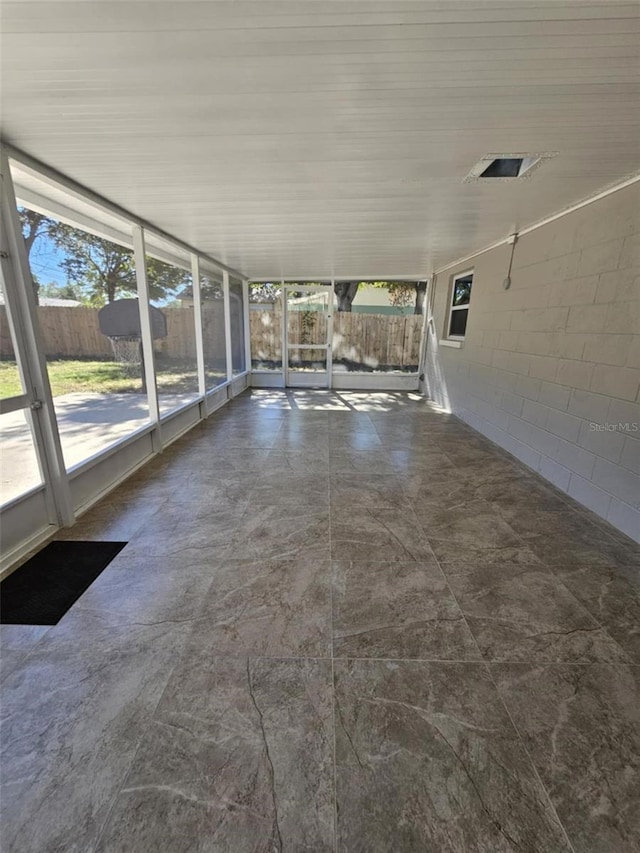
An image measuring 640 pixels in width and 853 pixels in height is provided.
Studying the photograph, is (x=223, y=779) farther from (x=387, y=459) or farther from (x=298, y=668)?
(x=387, y=459)

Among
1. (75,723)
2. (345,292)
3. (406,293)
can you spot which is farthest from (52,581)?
(406,293)

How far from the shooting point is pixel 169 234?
13.3 ft

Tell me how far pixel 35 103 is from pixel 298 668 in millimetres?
2827

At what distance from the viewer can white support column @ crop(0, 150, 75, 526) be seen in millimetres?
1996

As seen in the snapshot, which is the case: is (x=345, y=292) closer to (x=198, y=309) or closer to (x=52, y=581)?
(x=198, y=309)

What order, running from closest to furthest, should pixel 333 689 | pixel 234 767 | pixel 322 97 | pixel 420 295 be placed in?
pixel 234 767 → pixel 333 689 → pixel 322 97 → pixel 420 295

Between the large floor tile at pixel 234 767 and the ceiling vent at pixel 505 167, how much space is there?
299cm

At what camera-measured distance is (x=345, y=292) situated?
7.48 m

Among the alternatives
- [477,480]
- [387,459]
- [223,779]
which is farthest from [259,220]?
[223,779]

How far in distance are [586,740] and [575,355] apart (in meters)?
2.77

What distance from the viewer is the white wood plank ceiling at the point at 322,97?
1223 mm

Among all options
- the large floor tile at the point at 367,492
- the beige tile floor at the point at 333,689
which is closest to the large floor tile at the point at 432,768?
the beige tile floor at the point at 333,689

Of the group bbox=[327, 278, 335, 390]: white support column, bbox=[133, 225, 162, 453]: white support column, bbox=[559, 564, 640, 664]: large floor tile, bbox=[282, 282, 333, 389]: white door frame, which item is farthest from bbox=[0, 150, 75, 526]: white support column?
bbox=[327, 278, 335, 390]: white support column

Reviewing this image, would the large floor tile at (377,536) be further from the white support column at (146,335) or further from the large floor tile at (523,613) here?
the white support column at (146,335)
